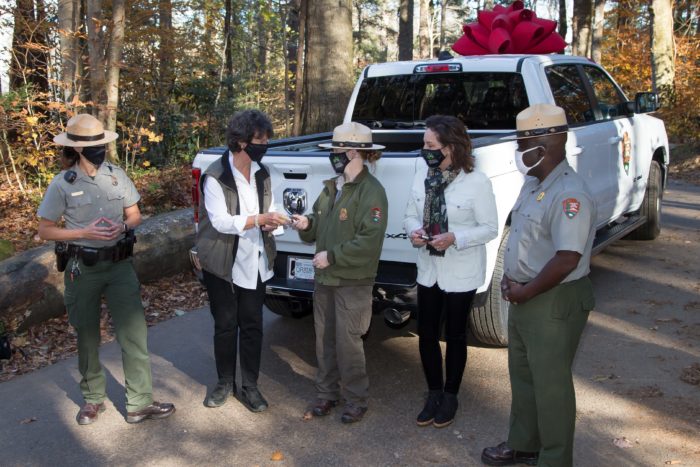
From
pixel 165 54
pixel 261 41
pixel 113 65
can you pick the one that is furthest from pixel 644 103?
pixel 261 41

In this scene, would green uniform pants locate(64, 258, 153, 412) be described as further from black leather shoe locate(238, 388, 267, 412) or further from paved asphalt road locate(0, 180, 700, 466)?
black leather shoe locate(238, 388, 267, 412)

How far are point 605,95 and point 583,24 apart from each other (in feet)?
47.2

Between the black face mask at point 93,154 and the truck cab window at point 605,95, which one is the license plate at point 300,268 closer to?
the black face mask at point 93,154

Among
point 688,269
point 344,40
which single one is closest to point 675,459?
point 688,269

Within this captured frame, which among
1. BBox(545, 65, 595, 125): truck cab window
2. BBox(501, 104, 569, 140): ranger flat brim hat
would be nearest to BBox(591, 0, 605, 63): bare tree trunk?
BBox(545, 65, 595, 125): truck cab window

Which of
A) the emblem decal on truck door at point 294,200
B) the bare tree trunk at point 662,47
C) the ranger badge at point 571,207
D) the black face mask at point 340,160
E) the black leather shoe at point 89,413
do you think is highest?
the bare tree trunk at point 662,47

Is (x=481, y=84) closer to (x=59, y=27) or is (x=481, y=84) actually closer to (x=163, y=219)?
(x=163, y=219)

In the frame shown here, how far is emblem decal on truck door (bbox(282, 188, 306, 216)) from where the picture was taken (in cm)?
493

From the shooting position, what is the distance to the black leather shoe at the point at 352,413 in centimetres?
436

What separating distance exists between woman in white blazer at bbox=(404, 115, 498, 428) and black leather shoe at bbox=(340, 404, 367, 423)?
1.22 feet

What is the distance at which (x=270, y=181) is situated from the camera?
468 centimetres

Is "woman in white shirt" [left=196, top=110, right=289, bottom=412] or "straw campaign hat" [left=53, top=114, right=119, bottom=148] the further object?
"woman in white shirt" [left=196, top=110, right=289, bottom=412]

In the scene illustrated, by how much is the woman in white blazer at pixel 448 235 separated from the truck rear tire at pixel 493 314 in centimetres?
76

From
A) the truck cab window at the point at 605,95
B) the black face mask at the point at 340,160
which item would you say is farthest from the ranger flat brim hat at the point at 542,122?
the truck cab window at the point at 605,95
